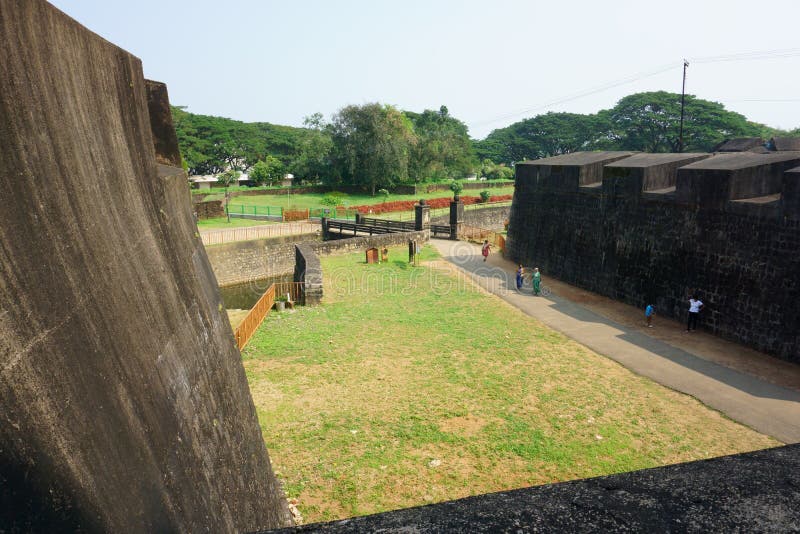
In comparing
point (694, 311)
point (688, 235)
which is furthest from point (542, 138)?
point (694, 311)

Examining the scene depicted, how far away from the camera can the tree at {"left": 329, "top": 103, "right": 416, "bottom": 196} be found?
A: 47375 mm

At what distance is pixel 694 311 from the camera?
13.4 m

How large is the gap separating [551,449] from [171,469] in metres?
6.32

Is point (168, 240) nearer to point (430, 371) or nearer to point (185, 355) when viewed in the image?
point (185, 355)

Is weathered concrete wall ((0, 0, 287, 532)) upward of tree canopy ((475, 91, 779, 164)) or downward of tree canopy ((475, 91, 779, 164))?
downward

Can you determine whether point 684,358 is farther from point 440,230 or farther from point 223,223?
point 223,223

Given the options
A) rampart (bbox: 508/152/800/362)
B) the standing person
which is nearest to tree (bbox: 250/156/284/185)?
rampart (bbox: 508/152/800/362)

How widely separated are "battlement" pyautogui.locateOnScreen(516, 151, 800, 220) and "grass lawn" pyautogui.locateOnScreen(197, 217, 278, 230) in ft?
64.5

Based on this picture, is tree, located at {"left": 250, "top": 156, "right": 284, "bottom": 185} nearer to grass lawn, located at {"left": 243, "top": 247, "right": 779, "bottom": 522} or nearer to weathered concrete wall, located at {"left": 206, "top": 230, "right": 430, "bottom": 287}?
weathered concrete wall, located at {"left": 206, "top": 230, "right": 430, "bottom": 287}

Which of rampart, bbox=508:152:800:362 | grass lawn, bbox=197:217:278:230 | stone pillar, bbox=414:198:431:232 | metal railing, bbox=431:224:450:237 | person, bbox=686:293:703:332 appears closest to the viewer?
rampart, bbox=508:152:800:362

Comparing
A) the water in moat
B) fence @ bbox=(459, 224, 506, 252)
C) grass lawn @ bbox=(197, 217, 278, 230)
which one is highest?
grass lawn @ bbox=(197, 217, 278, 230)

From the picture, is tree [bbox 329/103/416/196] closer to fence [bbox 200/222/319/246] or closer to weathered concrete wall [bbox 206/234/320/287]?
fence [bbox 200/222/319/246]

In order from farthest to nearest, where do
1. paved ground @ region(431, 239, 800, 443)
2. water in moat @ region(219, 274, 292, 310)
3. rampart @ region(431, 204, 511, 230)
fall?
rampart @ region(431, 204, 511, 230), water in moat @ region(219, 274, 292, 310), paved ground @ region(431, 239, 800, 443)

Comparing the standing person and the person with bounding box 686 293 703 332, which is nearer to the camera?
the person with bounding box 686 293 703 332
